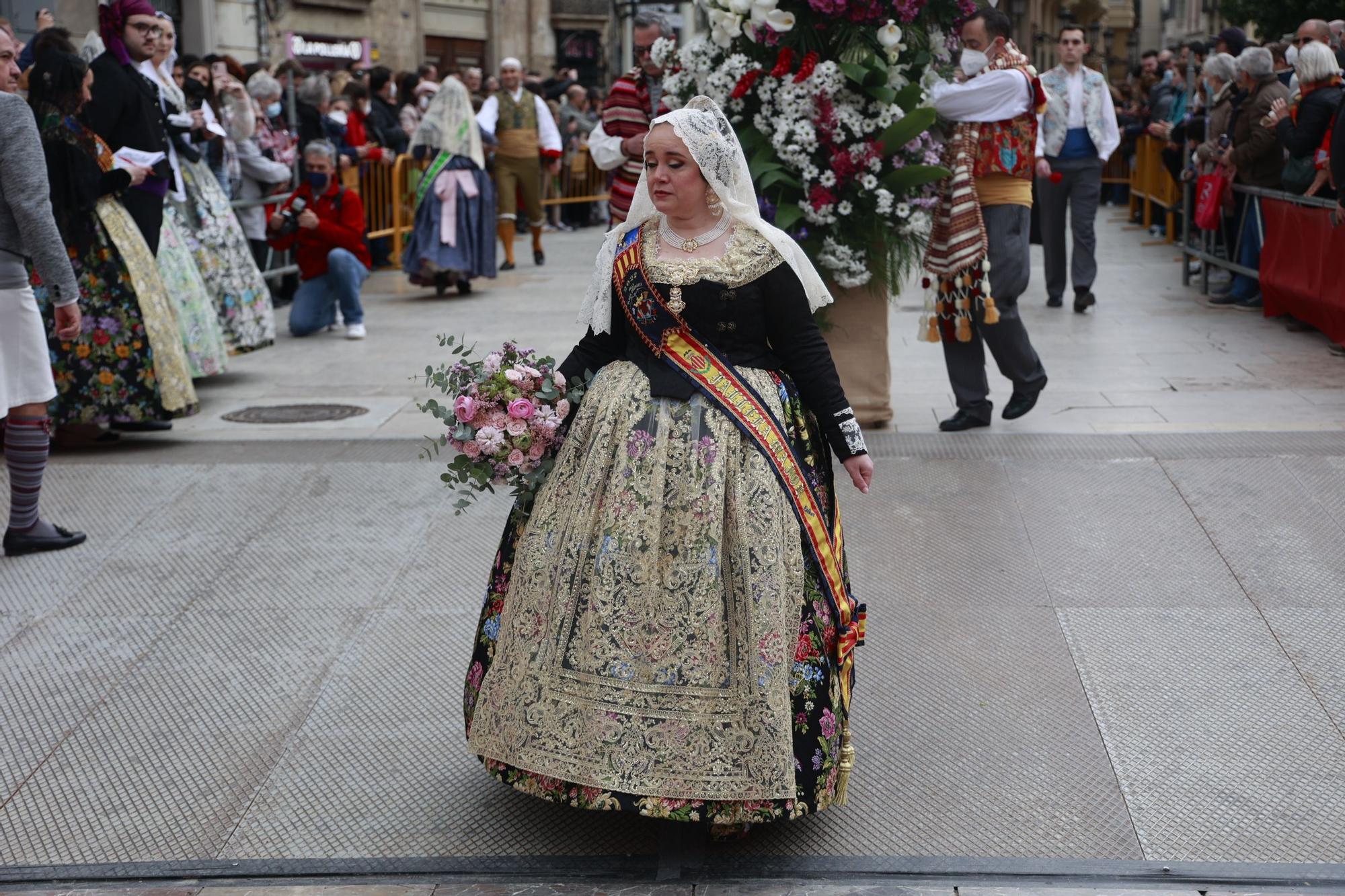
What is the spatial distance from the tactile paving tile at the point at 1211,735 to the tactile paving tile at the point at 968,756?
8cm

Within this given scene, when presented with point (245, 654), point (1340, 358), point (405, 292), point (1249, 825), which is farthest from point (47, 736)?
point (405, 292)

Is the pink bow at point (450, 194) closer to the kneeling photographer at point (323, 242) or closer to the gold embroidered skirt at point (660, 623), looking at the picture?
the kneeling photographer at point (323, 242)

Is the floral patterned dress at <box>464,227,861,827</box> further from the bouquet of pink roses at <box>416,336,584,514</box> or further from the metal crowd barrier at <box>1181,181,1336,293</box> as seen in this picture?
the metal crowd barrier at <box>1181,181,1336,293</box>

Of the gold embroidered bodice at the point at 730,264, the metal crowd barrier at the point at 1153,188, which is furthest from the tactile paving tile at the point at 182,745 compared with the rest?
the metal crowd barrier at the point at 1153,188

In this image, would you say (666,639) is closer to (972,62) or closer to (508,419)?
(508,419)

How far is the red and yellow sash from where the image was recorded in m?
3.58

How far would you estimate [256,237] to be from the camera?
453 inches

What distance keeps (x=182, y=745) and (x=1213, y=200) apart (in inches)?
366

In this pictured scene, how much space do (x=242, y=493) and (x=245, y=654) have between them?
5.99ft

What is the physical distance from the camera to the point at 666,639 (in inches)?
135

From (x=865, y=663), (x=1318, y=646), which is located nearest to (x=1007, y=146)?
(x=1318, y=646)

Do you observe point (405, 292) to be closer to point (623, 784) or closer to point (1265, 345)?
point (1265, 345)

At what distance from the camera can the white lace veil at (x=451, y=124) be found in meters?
12.4

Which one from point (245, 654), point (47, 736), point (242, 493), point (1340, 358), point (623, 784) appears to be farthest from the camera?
point (1340, 358)
